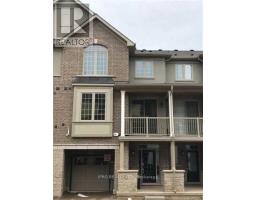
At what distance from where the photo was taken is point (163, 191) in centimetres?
741

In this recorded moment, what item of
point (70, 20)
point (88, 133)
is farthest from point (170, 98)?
point (70, 20)

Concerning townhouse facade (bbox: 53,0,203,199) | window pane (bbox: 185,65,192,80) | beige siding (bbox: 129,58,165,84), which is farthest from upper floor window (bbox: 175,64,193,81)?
townhouse facade (bbox: 53,0,203,199)

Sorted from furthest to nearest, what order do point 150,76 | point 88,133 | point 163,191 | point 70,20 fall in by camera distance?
1. point 150,76
2. point 88,133
3. point 163,191
4. point 70,20

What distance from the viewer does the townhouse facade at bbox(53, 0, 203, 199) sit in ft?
26.7

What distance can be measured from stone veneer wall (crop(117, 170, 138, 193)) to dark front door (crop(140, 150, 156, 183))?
1.05 m

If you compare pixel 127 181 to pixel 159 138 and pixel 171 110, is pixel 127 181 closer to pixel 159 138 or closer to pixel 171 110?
pixel 159 138

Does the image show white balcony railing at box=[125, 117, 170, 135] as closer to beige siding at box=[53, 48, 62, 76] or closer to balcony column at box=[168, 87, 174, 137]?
balcony column at box=[168, 87, 174, 137]

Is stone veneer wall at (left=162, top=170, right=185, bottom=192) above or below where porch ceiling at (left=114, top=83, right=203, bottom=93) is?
below

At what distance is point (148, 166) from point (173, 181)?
4.14 feet

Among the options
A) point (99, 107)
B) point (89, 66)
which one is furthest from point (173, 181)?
point (89, 66)

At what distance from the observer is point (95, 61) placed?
335 inches

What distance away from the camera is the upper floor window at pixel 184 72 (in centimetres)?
956
